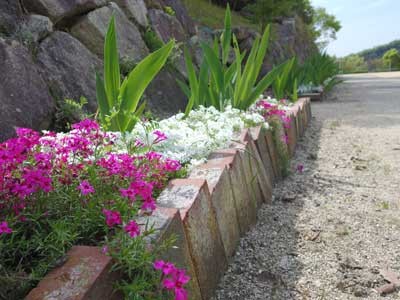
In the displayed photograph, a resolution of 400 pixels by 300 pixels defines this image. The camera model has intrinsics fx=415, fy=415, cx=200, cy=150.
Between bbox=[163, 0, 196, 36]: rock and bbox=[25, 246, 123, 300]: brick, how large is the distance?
5.25m

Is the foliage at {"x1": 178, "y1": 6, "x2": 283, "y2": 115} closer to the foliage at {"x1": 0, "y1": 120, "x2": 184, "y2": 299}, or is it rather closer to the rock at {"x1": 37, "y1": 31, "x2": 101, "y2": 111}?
the rock at {"x1": 37, "y1": 31, "x2": 101, "y2": 111}

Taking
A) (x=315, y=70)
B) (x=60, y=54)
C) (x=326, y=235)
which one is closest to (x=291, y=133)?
(x=326, y=235)

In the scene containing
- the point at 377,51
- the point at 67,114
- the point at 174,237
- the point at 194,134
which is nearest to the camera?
the point at 174,237

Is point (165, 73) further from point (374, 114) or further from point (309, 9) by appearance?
point (309, 9)

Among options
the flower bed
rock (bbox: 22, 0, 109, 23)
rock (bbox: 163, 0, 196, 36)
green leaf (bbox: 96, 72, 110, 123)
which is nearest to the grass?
rock (bbox: 163, 0, 196, 36)

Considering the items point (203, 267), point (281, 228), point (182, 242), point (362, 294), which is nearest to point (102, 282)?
point (182, 242)

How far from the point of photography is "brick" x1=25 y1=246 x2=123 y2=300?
28.8 inches

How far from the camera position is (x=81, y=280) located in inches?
29.9

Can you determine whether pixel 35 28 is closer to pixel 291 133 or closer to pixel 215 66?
pixel 215 66

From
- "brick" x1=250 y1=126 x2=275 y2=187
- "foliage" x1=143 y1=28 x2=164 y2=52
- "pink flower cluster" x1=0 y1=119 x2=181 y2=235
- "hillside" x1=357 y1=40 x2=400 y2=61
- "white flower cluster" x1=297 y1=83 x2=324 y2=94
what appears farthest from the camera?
"hillside" x1=357 y1=40 x2=400 y2=61

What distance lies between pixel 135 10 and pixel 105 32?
3.60ft

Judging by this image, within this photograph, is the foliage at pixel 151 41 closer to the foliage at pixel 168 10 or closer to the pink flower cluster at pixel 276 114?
the foliage at pixel 168 10

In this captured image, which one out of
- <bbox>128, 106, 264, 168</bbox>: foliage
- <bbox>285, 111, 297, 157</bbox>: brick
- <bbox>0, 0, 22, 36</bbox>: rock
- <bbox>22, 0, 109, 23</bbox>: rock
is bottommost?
<bbox>285, 111, 297, 157</bbox>: brick

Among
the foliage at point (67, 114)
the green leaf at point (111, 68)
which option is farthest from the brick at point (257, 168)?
the foliage at point (67, 114)
